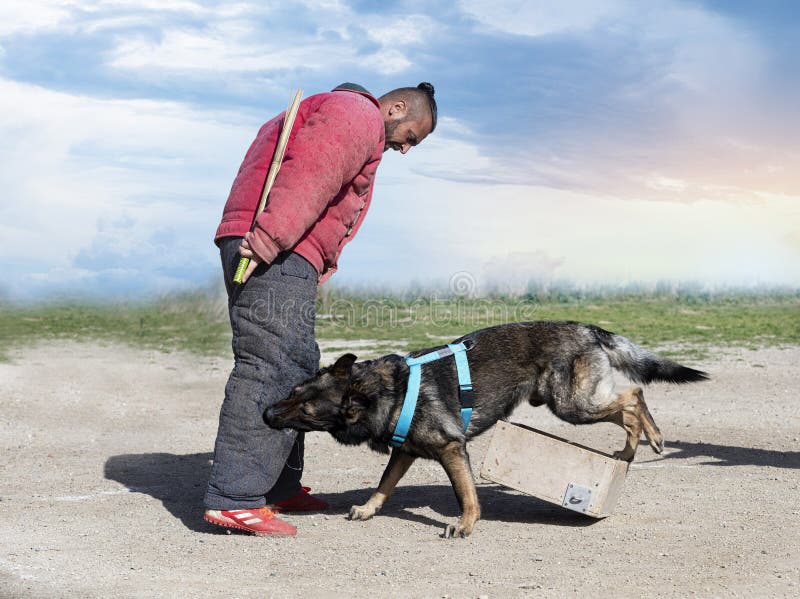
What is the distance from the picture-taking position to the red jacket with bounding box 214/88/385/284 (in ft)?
18.7

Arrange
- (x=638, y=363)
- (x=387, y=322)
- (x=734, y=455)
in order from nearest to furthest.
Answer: (x=638, y=363) → (x=734, y=455) → (x=387, y=322)

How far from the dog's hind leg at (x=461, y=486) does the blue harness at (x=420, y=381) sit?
0.87ft

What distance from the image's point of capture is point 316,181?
5.71 m

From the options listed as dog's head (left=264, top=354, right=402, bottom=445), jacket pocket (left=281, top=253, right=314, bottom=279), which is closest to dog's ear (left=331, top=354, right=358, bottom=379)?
dog's head (left=264, top=354, right=402, bottom=445)

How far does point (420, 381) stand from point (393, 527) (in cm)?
107

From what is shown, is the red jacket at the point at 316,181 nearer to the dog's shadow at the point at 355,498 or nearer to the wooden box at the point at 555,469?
the wooden box at the point at 555,469

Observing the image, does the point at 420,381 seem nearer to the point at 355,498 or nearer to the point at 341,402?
the point at 341,402

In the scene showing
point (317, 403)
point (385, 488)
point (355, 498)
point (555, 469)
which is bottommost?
point (355, 498)

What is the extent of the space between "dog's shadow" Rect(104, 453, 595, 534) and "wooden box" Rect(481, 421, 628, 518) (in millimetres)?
281

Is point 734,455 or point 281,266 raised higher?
point 281,266

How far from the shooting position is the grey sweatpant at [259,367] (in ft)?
19.7

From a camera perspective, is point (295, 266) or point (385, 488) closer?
point (295, 266)

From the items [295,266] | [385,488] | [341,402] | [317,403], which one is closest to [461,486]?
[385,488]

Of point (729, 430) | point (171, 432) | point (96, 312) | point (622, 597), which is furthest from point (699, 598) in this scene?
point (96, 312)
